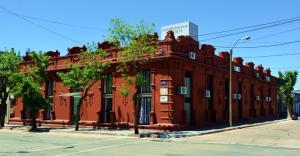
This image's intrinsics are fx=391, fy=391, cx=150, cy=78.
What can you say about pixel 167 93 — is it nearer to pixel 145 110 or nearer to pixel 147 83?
pixel 147 83

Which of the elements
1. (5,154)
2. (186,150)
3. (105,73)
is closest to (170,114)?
(105,73)

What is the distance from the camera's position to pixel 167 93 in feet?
92.0

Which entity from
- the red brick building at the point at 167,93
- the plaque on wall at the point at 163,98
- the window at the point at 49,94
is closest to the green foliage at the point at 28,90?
the red brick building at the point at 167,93

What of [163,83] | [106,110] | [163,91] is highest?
[163,83]

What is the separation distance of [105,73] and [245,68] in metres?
18.2

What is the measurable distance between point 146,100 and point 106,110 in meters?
4.40

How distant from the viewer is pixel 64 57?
36188mm

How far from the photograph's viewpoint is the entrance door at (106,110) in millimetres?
32438

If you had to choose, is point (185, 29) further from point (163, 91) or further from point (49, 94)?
point (49, 94)

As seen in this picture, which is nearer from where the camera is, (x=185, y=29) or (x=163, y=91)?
(x=163, y=91)

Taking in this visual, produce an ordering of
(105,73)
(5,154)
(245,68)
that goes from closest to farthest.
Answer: (5,154)
(105,73)
(245,68)

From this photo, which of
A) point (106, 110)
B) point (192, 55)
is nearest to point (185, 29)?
point (192, 55)

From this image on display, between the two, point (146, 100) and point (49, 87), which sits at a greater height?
point (49, 87)

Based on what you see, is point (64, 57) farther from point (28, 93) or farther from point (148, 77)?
point (148, 77)
